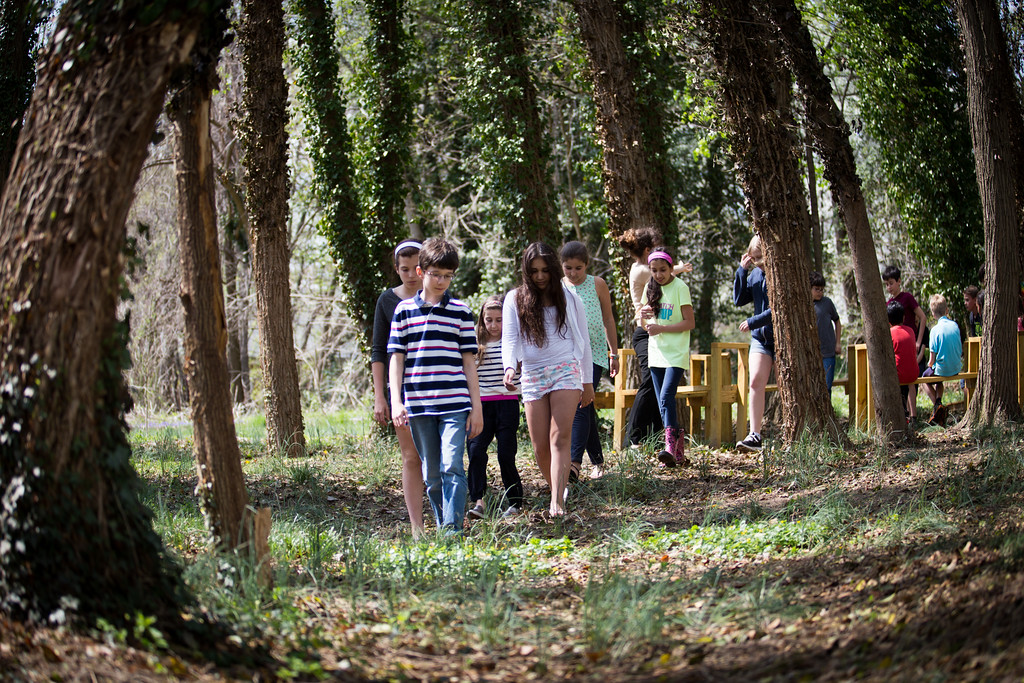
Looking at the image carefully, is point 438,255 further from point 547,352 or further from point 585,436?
point 585,436

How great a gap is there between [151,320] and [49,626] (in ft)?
49.8

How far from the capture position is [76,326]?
11.8 feet

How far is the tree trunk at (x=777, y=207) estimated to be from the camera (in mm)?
8055

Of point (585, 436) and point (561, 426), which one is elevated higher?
point (561, 426)

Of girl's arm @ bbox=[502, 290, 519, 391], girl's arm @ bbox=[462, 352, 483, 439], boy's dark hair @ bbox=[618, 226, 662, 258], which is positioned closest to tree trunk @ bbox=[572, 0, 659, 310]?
boy's dark hair @ bbox=[618, 226, 662, 258]

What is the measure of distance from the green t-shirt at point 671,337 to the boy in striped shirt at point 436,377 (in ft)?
9.52

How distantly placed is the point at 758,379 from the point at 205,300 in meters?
5.88

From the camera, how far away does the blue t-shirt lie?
10914 millimetres

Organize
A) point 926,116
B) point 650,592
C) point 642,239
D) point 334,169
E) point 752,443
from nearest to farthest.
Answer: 1. point 650,592
2. point 642,239
3. point 752,443
4. point 334,169
5. point 926,116

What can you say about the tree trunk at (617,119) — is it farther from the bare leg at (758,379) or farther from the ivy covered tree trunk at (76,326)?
the ivy covered tree trunk at (76,326)

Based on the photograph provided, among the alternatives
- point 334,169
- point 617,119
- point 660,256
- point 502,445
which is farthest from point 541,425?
point 334,169

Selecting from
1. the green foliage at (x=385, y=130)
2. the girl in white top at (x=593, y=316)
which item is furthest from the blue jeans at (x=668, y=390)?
the green foliage at (x=385, y=130)

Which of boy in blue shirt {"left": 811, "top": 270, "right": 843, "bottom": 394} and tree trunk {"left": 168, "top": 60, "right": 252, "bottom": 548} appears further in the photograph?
boy in blue shirt {"left": 811, "top": 270, "right": 843, "bottom": 394}

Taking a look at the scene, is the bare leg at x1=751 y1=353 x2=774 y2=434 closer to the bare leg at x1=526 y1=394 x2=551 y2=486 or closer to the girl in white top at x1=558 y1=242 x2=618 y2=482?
the girl in white top at x1=558 y1=242 x2=618 y2=482
